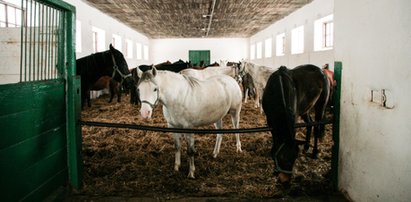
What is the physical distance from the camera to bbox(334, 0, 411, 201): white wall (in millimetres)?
2102

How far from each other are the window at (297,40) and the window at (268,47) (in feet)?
16.8

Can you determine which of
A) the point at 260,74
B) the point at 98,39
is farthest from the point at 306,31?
the point at 98,39

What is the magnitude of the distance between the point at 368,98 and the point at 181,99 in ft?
7.03

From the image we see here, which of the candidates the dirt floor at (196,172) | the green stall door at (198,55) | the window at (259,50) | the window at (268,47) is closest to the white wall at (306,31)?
the window at (268,47)

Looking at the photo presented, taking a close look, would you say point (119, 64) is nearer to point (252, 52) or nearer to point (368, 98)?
point (368, 98)

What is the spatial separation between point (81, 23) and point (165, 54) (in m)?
18.5

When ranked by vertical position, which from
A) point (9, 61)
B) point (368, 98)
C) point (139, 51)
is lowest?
point (368, 98)

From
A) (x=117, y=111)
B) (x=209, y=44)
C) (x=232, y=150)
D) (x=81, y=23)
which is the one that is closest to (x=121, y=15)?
(x=81, y=23)

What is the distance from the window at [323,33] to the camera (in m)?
11.3

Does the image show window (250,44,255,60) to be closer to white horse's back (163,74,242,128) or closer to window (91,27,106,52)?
window (91,27,106,52)

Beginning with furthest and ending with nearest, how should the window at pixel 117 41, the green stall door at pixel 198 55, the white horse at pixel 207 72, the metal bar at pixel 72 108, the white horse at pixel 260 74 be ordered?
the green stall door at pixel 198 55 → the window at pixel 117 41 → the white horse at pixel 207 72 → the white horse at pixel 260 74 → the metal bar at pixel 72 108

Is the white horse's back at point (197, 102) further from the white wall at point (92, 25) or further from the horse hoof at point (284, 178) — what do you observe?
the white wall at point (92, 25)

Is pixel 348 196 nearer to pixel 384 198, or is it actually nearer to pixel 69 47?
pixel 384 198

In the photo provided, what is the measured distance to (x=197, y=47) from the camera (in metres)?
30.2
